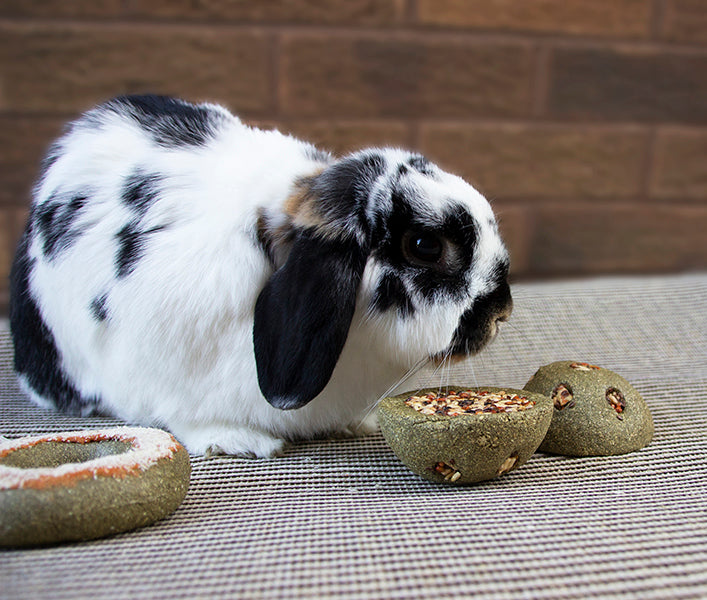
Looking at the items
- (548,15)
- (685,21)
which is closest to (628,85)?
(685,21)

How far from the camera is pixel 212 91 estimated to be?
2.49 meters

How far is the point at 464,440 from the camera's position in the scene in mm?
1038

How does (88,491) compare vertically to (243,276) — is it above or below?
below

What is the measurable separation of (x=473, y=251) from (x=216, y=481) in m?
0.50

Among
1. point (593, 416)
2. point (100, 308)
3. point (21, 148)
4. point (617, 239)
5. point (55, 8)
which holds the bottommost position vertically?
point (617, 239)

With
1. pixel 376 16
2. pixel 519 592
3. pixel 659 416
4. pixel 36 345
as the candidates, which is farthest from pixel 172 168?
pixel 376 16

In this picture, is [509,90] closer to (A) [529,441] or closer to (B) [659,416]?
(B) [659,416]

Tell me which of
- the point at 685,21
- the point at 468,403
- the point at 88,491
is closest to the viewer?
the point at 88,491

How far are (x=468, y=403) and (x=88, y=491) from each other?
536 mm

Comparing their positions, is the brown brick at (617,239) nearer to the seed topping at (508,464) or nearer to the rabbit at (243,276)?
the rabbit at (243,276)

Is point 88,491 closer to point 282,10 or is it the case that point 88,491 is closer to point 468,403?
point 468,403

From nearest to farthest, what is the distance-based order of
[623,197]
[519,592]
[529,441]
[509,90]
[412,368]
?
[519,592] → [529,441] → [412,368] → [509,90] → [623,197]

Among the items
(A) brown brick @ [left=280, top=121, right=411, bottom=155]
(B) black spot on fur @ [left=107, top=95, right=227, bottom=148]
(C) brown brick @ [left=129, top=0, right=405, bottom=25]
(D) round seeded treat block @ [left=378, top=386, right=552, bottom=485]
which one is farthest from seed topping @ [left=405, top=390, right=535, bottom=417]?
(C) brown brick @ [left=129, top=0, right=405, bottom=25]

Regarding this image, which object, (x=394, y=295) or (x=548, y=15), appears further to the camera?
(x=548, y=15)
